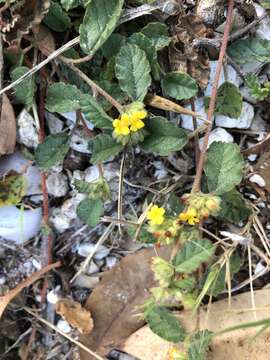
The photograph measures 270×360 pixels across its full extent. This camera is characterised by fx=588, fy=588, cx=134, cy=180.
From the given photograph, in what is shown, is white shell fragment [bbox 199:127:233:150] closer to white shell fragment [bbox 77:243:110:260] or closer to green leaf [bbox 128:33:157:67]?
green leaf [bbox 128:33:157:67]

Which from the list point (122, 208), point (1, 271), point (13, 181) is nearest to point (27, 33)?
point (13, 181)

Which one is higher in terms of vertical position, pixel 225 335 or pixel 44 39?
pixel 44 39

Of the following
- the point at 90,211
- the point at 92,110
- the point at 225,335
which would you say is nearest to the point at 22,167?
the point at 90,211

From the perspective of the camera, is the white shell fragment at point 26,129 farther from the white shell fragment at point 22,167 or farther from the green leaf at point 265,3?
the green leaf at point 265,3

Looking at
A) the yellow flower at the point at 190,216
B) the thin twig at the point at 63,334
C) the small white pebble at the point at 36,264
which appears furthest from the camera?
the small white pebble at the point at 36,264

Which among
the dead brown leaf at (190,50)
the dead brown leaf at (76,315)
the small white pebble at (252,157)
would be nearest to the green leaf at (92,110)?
the dead brown leaf at (190,50)

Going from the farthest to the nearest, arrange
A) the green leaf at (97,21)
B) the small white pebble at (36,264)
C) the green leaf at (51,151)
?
the small white pebble at (36,264) → the green leaf at (51,151) → the green leaf at (97,21)

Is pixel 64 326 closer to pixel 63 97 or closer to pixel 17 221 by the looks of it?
pixel 17 221
